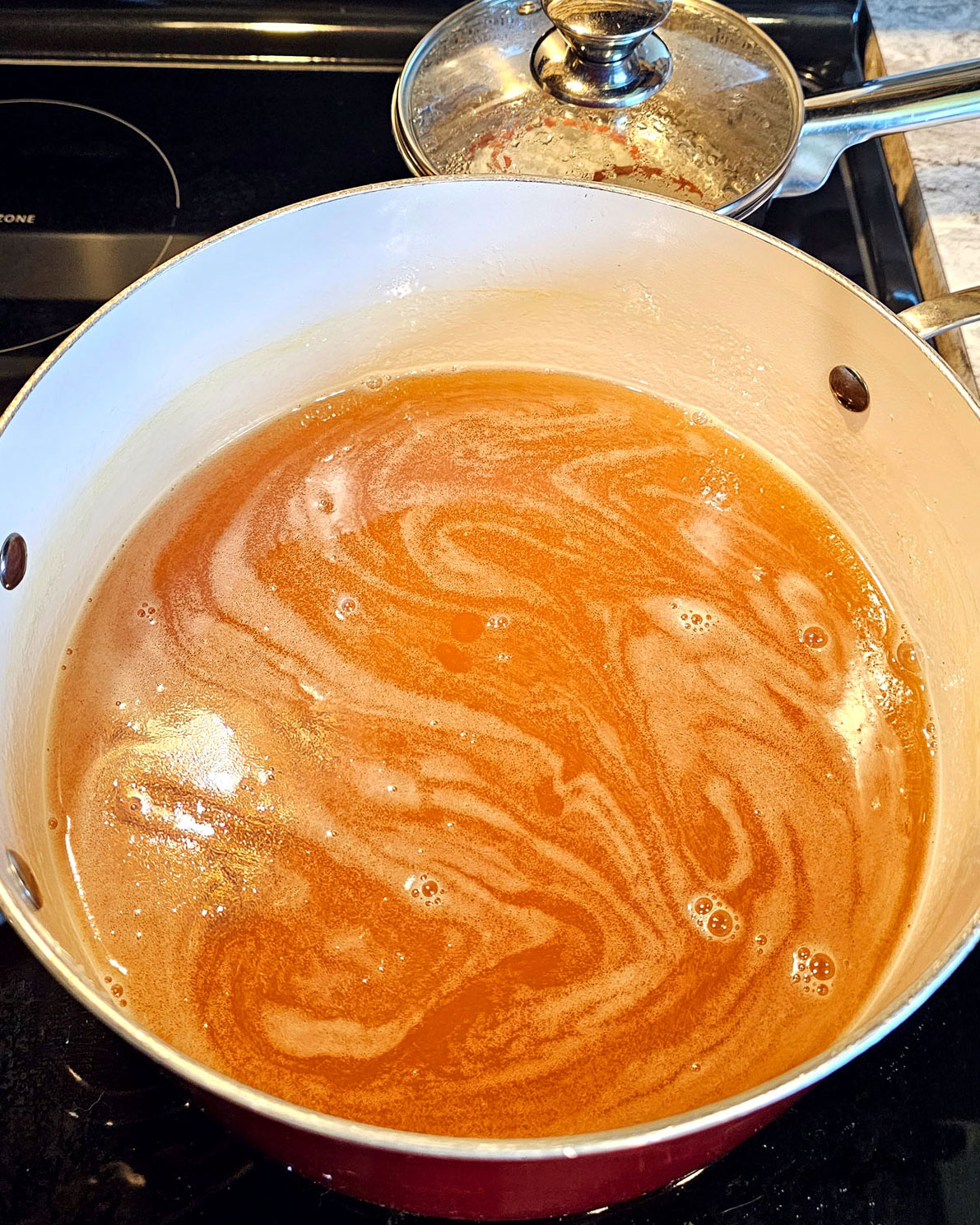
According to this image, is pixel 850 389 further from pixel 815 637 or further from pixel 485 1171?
pixel 485 1171

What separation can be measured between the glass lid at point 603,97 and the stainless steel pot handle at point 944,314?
0.95 feet

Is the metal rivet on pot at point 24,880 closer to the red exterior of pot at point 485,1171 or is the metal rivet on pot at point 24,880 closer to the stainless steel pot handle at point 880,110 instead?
the red exterior of pot at point 485,1171

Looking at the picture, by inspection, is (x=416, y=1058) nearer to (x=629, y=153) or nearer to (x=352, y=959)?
(x=352, y=959)

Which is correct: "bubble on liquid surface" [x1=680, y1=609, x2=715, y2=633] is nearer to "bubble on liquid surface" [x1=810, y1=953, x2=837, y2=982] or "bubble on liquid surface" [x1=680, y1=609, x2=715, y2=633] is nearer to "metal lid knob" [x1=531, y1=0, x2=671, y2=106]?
"bubble on liquid surface" [x1=810, y1=953, x2=837, y2=982]

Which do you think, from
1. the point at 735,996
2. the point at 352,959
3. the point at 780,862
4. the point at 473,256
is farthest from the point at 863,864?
the point at 473,256

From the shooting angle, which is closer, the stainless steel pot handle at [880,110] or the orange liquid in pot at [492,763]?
the orange liquid in pot at [492,763]

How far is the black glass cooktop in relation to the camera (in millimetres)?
799

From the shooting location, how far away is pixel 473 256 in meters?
1.16

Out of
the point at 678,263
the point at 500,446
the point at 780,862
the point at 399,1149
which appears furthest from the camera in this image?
the point at 500,446

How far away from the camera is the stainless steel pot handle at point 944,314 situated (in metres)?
0.93

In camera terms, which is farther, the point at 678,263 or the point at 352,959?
the point at 678,263

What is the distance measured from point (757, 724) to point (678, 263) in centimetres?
47

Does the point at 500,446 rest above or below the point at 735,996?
above

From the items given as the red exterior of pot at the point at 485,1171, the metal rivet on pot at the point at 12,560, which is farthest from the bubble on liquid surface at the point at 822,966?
the metal rivet on pot at the point at 12,560
